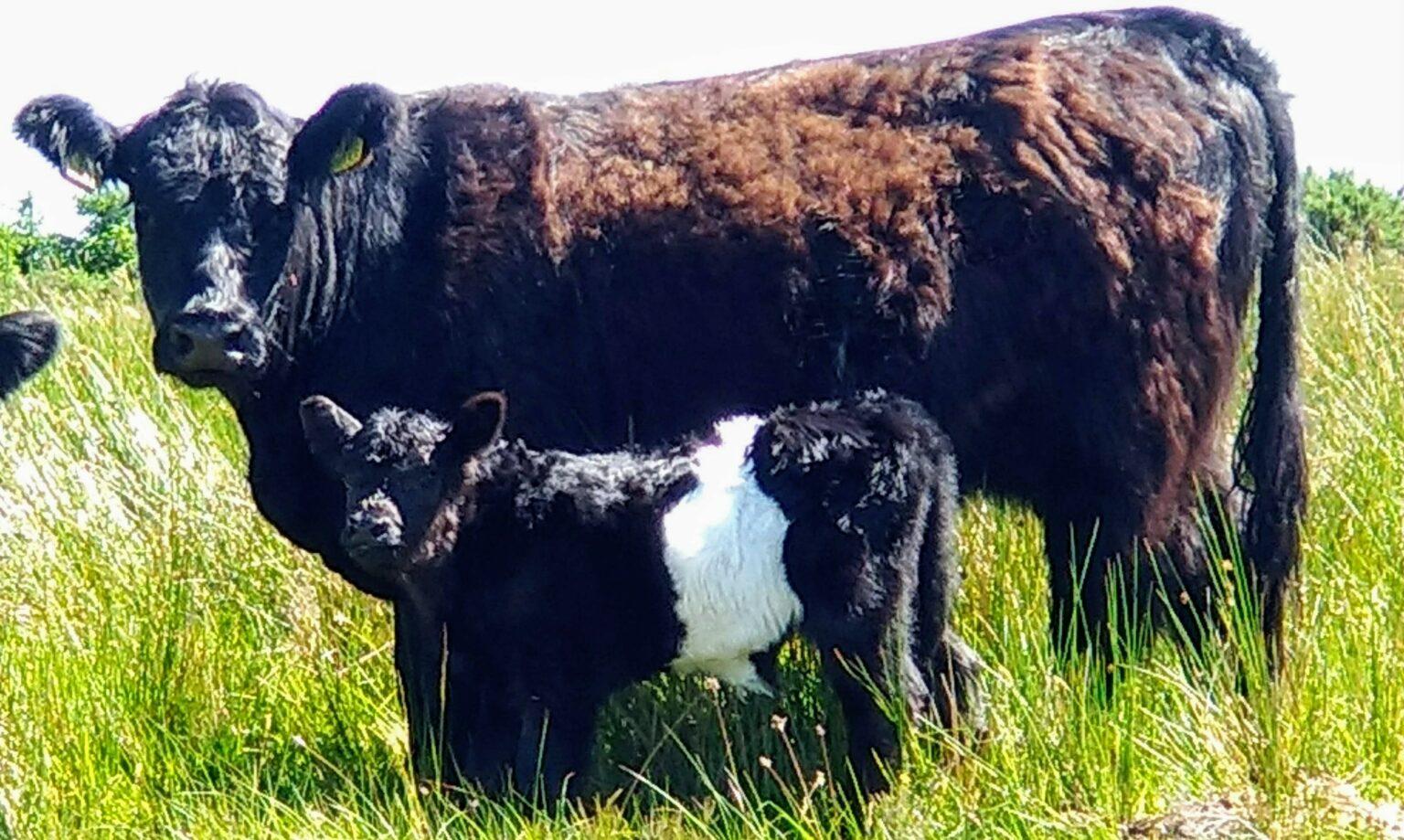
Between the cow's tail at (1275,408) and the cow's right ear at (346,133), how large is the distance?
2.50m

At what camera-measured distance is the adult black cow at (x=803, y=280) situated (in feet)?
20.9

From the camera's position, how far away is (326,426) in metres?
5.79

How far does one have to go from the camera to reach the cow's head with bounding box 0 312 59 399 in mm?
6348

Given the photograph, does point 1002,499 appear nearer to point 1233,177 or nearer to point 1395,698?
point 1233,177

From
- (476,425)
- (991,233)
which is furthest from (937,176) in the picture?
Answer: (476,425)

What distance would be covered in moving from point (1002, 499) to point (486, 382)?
1536 millimetres

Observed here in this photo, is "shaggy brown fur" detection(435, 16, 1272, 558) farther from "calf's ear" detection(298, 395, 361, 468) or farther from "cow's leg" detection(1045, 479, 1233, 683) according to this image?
"calf's ear" detection(298, 395, 361, 468)

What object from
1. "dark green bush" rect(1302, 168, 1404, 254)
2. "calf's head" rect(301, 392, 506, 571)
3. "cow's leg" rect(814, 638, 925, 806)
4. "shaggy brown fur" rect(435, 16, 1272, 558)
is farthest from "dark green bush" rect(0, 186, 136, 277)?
"cow's leg" rect(814, 638, 925, 806)

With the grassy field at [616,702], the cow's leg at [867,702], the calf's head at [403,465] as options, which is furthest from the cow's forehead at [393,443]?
the cow's leg at [867,702]

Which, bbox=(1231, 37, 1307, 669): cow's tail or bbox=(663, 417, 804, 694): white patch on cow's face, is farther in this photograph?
bbox=(1231, 37, 1307, 669): cow's tail

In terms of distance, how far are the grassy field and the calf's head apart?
608 mm

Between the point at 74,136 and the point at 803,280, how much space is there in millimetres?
2185

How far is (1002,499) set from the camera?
666cm

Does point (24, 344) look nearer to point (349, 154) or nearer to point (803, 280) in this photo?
point (349, 154)
